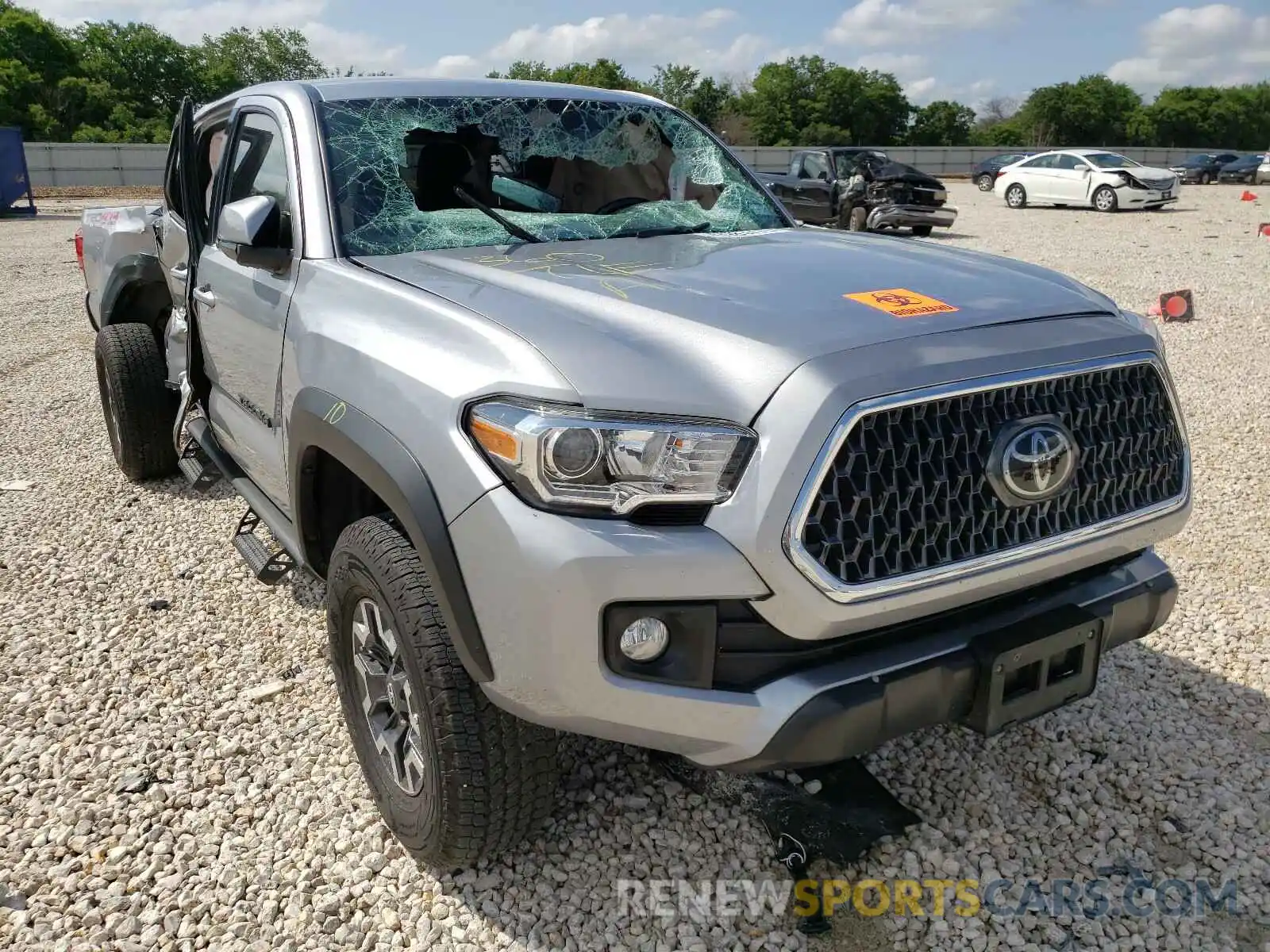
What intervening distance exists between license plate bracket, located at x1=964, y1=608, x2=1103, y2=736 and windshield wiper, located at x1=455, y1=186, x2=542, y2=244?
5.89 ft

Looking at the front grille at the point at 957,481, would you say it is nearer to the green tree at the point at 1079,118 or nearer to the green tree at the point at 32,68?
the green tree at the point at 32,68

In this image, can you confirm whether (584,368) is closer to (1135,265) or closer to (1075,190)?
(1135,265)

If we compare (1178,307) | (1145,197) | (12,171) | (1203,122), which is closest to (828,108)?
(1203,122)

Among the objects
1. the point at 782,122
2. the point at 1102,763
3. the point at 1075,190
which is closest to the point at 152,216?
the point at 1102,763

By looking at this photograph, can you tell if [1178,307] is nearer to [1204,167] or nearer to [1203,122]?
[1204,167]

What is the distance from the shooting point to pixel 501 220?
3.12 m

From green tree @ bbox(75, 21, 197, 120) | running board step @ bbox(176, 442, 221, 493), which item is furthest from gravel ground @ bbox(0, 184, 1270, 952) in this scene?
green tree @ bbox(75, 21, 197, 120)

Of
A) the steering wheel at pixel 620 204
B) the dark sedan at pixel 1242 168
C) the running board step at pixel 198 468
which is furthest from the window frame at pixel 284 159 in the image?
the dark sedan at pixel 1242 168

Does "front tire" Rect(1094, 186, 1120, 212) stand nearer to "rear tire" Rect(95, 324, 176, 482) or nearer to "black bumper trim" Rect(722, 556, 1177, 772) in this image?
"rear tire" Rect(95, 324, 176, 482)

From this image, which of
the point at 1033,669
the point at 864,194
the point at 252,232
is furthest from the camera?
the point at 864,194

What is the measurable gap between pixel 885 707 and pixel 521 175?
2213mm

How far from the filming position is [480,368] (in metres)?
2.07

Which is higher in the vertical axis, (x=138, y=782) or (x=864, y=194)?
(x=864, y=194)

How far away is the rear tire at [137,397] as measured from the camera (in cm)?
499
